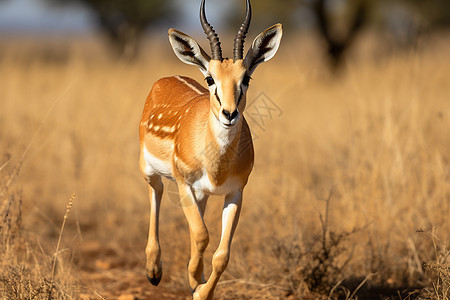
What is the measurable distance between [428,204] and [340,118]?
5234 mm

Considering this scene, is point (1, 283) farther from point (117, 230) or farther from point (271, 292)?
point (117, 230)

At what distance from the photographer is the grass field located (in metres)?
5.14

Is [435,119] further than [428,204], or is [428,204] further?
[435,119]

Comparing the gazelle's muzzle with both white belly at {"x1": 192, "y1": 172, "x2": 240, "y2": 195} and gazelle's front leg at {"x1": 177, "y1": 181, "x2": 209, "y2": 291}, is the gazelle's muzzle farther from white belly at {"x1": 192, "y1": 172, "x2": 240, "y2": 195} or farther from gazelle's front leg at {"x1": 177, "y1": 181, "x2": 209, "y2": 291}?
gazelle's front leg at {"x1": 177, "y1": 181, "x2": 209, "y2": 291}

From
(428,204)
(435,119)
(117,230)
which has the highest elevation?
(435,119)

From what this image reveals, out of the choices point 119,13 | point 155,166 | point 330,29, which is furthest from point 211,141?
point 119,13

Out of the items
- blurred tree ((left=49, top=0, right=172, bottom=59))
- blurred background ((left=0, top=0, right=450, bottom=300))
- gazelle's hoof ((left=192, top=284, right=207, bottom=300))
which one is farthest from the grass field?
blurred tree ((left=49, top=0, right=172, bottom=59))

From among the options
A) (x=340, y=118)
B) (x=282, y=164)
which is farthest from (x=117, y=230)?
(x=340, y=118)

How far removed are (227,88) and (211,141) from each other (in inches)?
19.2

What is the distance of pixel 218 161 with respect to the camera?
399 centimetres

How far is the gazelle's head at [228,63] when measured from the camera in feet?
11.9

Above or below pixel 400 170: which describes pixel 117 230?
below

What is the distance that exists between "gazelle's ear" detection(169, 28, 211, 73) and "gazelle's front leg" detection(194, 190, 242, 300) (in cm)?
99

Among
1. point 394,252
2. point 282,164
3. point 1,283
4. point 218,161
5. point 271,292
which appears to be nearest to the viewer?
point 218,161
